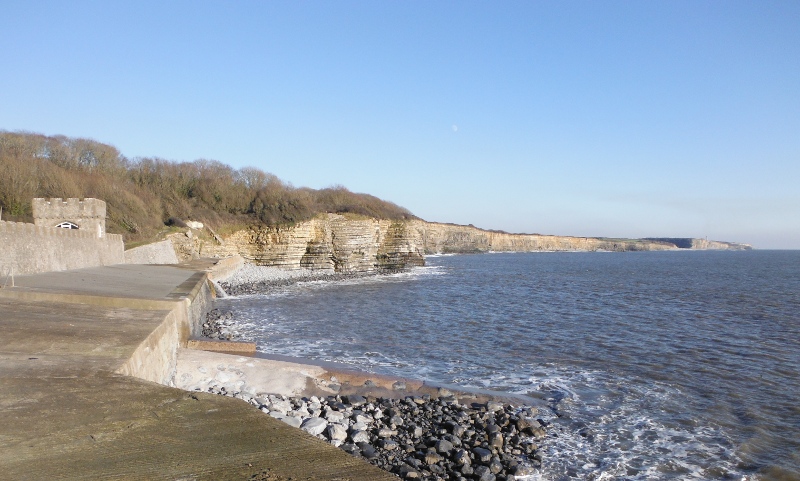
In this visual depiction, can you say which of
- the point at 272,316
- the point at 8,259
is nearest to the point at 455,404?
the point at 8,259

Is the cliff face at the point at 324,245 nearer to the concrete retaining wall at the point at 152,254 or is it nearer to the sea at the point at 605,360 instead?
the concrete retaining wall at the point at 152,254

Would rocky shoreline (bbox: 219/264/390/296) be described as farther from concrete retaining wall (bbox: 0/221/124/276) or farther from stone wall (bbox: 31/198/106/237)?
concrete retaining wall (bbox: 0/221/124/276)

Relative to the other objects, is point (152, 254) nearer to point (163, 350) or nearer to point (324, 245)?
point (324, 245)

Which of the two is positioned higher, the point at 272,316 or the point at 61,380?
the point at 61,380

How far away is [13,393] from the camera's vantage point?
440cm

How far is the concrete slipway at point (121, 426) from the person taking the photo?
10.2 ft

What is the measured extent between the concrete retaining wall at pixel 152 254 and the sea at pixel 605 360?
17.1 feet

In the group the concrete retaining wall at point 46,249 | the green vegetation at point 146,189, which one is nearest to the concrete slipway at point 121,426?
the concrete retaining wall at point 46,249

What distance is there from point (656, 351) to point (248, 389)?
11.8 m

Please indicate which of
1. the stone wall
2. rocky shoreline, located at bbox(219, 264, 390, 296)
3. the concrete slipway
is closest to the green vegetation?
rocky shoreline, located at bbox(219, 264, 390, 296)

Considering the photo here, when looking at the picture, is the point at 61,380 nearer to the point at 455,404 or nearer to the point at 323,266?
the point at 455,404

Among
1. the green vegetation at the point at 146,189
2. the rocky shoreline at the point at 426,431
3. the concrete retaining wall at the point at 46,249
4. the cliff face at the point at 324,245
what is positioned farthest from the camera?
the cliff face at the point at 324,245

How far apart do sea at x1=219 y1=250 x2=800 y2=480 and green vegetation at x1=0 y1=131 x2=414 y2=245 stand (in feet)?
46.1

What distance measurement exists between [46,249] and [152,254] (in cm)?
1563
